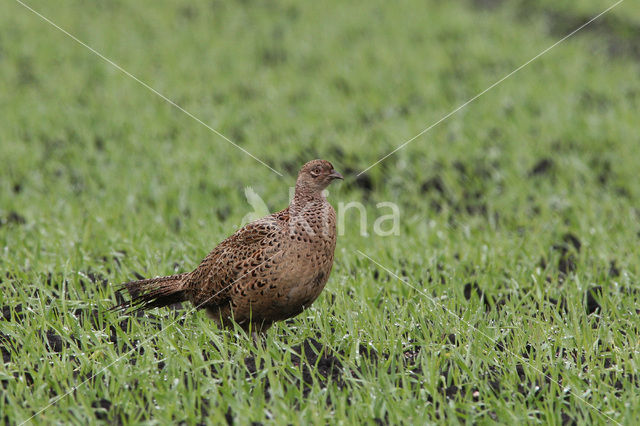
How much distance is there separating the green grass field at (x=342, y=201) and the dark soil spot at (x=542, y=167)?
0.02m

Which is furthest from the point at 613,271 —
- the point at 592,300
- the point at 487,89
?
the point at 487,89

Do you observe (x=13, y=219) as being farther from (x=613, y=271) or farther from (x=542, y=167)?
(x=542, y=167)

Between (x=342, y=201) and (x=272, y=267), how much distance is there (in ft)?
10.0

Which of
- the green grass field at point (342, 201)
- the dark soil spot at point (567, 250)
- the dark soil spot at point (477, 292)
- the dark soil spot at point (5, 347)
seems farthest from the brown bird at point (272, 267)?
the dark soil spot at point (567, 250)

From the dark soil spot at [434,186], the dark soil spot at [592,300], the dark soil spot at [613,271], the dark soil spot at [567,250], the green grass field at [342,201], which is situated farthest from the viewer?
the dark soil spot at [434,186]

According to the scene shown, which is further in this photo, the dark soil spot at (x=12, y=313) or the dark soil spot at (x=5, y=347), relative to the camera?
the dark soil spot at (x=12, y=313)

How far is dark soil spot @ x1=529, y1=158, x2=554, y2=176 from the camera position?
7020mm

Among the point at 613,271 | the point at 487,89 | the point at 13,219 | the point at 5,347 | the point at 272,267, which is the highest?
the point at 487,89

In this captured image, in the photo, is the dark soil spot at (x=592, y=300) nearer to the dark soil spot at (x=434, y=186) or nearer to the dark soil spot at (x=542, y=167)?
the dark soil spot at (x=434, y=186)

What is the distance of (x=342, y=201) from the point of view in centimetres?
626

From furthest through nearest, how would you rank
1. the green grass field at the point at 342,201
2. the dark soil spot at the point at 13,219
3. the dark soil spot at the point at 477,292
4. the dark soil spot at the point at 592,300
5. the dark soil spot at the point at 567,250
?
the dark soil spot at the point at 13,219, the dark soil spot at the point at 567,250, the dark soil spot at the point at 477,292, the dark soil spot at the point at 592,300, the green grass field at the point at 342,201

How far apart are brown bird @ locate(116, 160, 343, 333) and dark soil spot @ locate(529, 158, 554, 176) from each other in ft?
13.3

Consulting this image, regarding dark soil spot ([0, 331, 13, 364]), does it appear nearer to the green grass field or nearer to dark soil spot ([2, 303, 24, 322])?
the green grass field

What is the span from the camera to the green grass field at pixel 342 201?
126 inches
